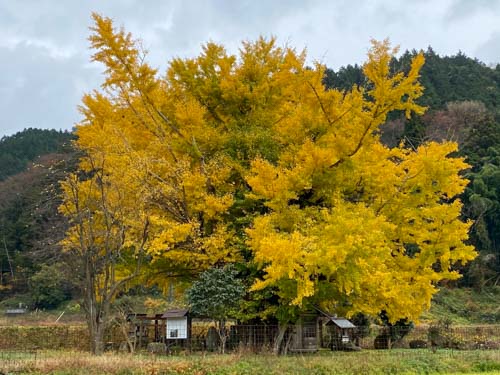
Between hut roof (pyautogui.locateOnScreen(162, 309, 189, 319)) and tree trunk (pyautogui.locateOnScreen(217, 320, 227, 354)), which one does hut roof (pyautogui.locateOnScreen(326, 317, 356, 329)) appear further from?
hut roof (pyautogui.locateOnScreen(162, 309, 189, 319))

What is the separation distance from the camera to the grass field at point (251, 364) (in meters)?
12.8

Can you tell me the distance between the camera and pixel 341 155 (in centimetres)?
1652

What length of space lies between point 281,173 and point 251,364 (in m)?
5.69

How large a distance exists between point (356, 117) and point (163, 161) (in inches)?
254

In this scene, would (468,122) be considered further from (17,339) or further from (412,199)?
(17,339)

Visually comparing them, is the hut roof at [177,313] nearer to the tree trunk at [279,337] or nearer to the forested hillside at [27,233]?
the tree trunk at [279,337]

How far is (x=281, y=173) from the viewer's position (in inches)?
646

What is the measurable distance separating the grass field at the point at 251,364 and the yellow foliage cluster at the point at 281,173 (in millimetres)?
1686

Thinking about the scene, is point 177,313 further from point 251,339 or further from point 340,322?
point 340,322

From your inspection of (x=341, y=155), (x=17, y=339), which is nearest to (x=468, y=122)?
(x=341, y=155)

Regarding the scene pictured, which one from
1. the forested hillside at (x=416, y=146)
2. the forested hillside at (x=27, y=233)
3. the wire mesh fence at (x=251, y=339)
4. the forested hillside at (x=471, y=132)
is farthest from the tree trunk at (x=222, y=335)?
the forested hillside at (x=27, y=233)

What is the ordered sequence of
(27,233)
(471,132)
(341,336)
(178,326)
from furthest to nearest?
(27,233) → (471,132) → (341,336) → (178,326)

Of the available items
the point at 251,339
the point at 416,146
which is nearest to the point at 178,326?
the point at 251,339

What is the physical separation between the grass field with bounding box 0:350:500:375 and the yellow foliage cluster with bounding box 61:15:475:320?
1.69 metres
